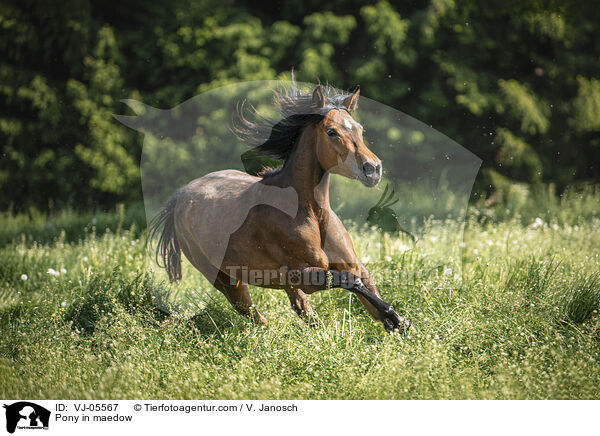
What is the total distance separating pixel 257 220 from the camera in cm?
382

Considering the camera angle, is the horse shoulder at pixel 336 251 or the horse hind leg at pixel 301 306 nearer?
the horse shoulder at pixel 336 251

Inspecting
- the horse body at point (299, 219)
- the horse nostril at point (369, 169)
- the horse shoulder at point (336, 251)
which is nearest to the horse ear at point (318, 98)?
the horse body at point (299, 219)

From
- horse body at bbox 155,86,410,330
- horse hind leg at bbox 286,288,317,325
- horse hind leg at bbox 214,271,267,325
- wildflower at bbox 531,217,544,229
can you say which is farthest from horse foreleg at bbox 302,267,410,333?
wildflower at bbox 531,217,544,229

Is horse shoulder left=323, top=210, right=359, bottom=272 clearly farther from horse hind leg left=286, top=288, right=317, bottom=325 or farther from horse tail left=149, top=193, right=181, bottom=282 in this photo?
horse tail left=149, top=193, right=181, bottom=282

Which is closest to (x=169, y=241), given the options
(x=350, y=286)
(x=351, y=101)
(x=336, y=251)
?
(x=336, y=251)

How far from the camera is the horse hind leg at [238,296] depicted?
165 inches

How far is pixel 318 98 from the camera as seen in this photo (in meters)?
3.64

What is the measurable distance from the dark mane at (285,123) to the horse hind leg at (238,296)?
809 millimetres

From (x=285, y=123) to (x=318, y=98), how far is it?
293mm

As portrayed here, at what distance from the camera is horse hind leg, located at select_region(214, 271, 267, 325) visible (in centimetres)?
419

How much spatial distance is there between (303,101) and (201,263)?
4.57 feet
